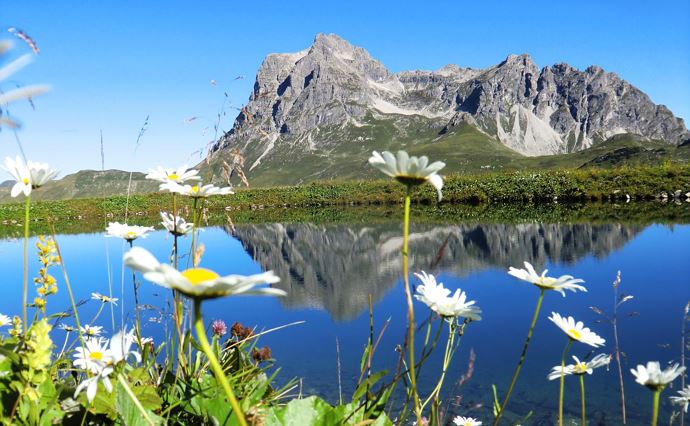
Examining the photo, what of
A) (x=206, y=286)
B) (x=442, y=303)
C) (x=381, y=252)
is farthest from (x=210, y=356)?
(x=381, y=252)

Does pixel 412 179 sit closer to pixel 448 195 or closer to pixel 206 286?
pixel 206 286

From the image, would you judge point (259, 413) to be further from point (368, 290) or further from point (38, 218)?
point (38, 218)

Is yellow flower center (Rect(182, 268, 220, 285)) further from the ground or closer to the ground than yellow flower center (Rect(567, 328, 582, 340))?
further from the ground

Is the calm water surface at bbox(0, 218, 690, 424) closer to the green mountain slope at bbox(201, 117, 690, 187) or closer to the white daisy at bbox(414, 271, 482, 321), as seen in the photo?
the white daisy at bbox(414, 271, 482, 321)

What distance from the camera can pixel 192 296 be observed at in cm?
68

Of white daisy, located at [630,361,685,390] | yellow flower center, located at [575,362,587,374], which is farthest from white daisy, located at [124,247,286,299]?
yellow flower center, located at [575,362,587,374]

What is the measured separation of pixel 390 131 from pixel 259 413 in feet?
645

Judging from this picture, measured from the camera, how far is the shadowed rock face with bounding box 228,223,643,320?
9.42m

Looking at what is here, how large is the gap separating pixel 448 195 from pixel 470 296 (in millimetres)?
26201

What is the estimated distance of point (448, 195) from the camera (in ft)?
110

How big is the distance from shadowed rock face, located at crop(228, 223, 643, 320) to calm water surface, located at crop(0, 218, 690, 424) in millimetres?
43

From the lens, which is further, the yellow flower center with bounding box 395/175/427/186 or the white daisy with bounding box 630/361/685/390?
the white daisy with bounding box 630/361/685/390

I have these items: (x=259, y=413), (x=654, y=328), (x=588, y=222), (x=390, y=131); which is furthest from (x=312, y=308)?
(x=390, y=131)

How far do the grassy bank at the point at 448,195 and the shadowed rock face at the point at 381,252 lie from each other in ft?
18.1
